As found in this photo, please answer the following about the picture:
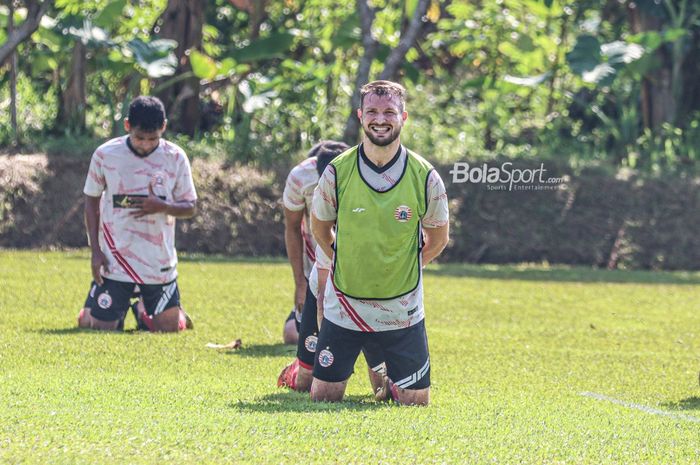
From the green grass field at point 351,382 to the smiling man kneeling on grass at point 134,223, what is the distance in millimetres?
423

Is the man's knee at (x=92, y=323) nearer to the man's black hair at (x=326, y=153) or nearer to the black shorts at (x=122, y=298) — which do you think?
the black shorts at (x=122, y=298)

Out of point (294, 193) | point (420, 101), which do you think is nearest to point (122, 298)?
point (294, 193)

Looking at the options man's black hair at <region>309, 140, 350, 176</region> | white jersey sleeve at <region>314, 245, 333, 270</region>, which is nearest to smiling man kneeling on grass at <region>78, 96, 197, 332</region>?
man's black hair at <region>309, 140, 350, 176</region>

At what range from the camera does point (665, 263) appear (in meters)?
20.0

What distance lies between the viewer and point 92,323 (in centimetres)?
1128

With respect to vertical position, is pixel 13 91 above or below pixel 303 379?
above

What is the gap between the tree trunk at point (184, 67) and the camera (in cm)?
2123

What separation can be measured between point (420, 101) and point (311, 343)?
52.1ft

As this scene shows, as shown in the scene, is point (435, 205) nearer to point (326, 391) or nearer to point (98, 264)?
point (326, 391)

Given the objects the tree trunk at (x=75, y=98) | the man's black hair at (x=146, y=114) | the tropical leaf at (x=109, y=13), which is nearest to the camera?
the man's black hair at (x=146, y=114)

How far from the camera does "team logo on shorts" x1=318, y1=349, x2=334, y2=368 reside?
787 centimetres

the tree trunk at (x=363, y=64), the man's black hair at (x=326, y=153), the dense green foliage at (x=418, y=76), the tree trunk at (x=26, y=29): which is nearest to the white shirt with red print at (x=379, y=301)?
the man's black hair at (x=326, y=153)

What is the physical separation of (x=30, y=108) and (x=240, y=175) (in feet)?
15.0

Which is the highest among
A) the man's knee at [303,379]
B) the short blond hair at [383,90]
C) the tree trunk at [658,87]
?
the tree trunk at [658,87]
